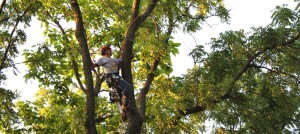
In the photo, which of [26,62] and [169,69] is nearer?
[169,69]

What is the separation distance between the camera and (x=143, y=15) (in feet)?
21.2

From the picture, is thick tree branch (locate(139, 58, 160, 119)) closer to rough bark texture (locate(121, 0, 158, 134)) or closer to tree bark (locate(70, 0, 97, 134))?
rough bark texture (locate(121, 0, 158, 134))

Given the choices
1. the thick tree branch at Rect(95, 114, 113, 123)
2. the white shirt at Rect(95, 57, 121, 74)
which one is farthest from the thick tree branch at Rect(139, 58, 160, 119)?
the thick tree branch at Rect(95, 114, 113, 123)

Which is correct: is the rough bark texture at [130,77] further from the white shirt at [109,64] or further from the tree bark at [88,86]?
the tree bark at [88,86]

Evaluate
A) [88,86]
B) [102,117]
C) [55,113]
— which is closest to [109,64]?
[88,86]

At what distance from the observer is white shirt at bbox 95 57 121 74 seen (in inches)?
255

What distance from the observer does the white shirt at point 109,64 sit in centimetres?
647

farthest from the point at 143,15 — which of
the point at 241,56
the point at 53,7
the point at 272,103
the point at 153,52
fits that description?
the point at 272,103

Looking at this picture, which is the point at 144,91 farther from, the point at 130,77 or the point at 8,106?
the point at 8,106

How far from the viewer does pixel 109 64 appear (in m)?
6.53

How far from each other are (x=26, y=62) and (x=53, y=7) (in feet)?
6.26

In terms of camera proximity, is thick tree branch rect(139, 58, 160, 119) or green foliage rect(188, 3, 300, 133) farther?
green foliage rect(188, 3, 300, 133)

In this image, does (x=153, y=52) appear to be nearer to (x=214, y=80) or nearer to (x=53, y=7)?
(x=214, y=80)

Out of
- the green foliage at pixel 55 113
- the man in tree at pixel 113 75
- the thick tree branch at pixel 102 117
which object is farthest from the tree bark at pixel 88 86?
the thick tree branch at pixel 102 117
